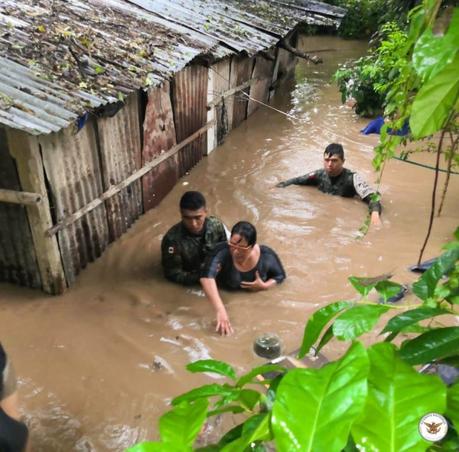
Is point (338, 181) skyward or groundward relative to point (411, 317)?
groundward

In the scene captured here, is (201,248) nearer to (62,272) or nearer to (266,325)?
(266,325)

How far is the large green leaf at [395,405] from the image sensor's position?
833 mm

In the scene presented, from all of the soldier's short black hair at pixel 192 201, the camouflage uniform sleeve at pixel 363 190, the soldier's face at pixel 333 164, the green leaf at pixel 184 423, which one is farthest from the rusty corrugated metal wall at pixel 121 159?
the green leaf at pixel 184 423

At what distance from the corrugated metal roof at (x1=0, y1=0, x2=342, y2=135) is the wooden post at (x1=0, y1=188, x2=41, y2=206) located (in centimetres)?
84

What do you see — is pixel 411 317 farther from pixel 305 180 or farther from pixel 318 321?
pixel 305 180

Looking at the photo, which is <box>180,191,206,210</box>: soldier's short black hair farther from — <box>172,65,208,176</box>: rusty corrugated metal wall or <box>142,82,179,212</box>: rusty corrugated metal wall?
<box>172,65,208,176</box>: rusty corrugated metal wall

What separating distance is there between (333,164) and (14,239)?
4707 mm

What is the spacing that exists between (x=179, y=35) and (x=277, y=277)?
4.31 meters

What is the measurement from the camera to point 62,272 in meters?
4.97

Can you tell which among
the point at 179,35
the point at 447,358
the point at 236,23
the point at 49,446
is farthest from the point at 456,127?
the point at 236,23

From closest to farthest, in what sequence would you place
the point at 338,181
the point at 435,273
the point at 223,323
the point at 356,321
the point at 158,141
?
1. the point at 356,321
2. the point at 435,273
3. the point at 223,323
4. the point at 158,141
5. the point at 338,181

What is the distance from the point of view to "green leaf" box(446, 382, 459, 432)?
0.87 metres

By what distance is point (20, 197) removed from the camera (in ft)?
14.4

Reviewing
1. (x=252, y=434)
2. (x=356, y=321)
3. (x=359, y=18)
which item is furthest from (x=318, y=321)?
(x=359, y=18)
